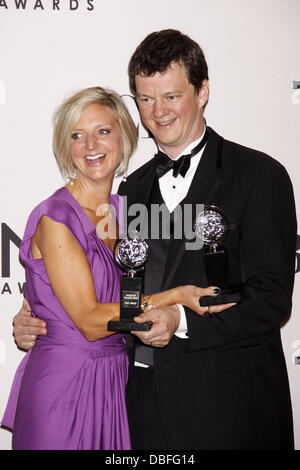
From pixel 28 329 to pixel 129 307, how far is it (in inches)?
23.7

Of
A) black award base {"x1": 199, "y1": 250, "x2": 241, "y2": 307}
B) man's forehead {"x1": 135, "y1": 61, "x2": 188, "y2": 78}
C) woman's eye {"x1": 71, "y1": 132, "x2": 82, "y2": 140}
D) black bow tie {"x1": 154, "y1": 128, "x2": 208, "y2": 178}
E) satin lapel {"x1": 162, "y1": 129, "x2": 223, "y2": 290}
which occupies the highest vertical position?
man's forehead {"x1": 135, "y1": 61, "x2": 188, "y2": 78}

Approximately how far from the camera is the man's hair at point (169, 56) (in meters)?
2.28

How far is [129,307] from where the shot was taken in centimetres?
203

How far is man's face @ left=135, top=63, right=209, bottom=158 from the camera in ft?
7.47

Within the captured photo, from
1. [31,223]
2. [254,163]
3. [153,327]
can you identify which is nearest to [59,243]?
[31,223]

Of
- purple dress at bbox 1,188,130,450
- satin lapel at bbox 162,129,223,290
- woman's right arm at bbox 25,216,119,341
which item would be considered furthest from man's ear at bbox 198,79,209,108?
woman's right arm at bbox 25,216,119,341

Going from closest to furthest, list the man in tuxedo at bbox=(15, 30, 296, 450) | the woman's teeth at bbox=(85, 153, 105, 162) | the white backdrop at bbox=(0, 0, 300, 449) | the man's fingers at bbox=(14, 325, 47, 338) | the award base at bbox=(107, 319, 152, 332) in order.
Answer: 1. the award base at bbox=(107, 319, 152, 332)
2. the man in tuxedo at bbox=(15, 30, 296, 450)
3. the man's fingers at bbox=(14, 325, 47, 338)
4. the woman's teeth at bbox=(85, 153, 105, 162)
5. the white backdrop at bbox=(0, 0, 300, 449)

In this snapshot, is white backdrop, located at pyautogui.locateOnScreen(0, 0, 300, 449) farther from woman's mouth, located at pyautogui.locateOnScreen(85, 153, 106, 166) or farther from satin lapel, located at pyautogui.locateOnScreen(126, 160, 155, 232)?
woman's mouth, located at pyautogui.locateOnScreen(85, 153, 106, 166)

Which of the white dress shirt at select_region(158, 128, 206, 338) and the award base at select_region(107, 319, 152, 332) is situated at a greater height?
the white dress shirt at select_region(158, 128, 206, 338)

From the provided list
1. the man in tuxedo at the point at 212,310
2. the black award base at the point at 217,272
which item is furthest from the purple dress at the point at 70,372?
the black award base at the point at 217,272

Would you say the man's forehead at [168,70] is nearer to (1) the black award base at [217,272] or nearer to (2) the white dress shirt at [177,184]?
(2) the white dress shirt at [177,184]

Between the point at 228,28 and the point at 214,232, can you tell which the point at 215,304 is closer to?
the point at 214,232

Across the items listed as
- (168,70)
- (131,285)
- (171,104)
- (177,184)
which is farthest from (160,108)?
(131,285)

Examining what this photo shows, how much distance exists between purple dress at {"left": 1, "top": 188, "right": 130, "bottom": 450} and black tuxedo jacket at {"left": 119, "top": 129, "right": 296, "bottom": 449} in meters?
0.22
